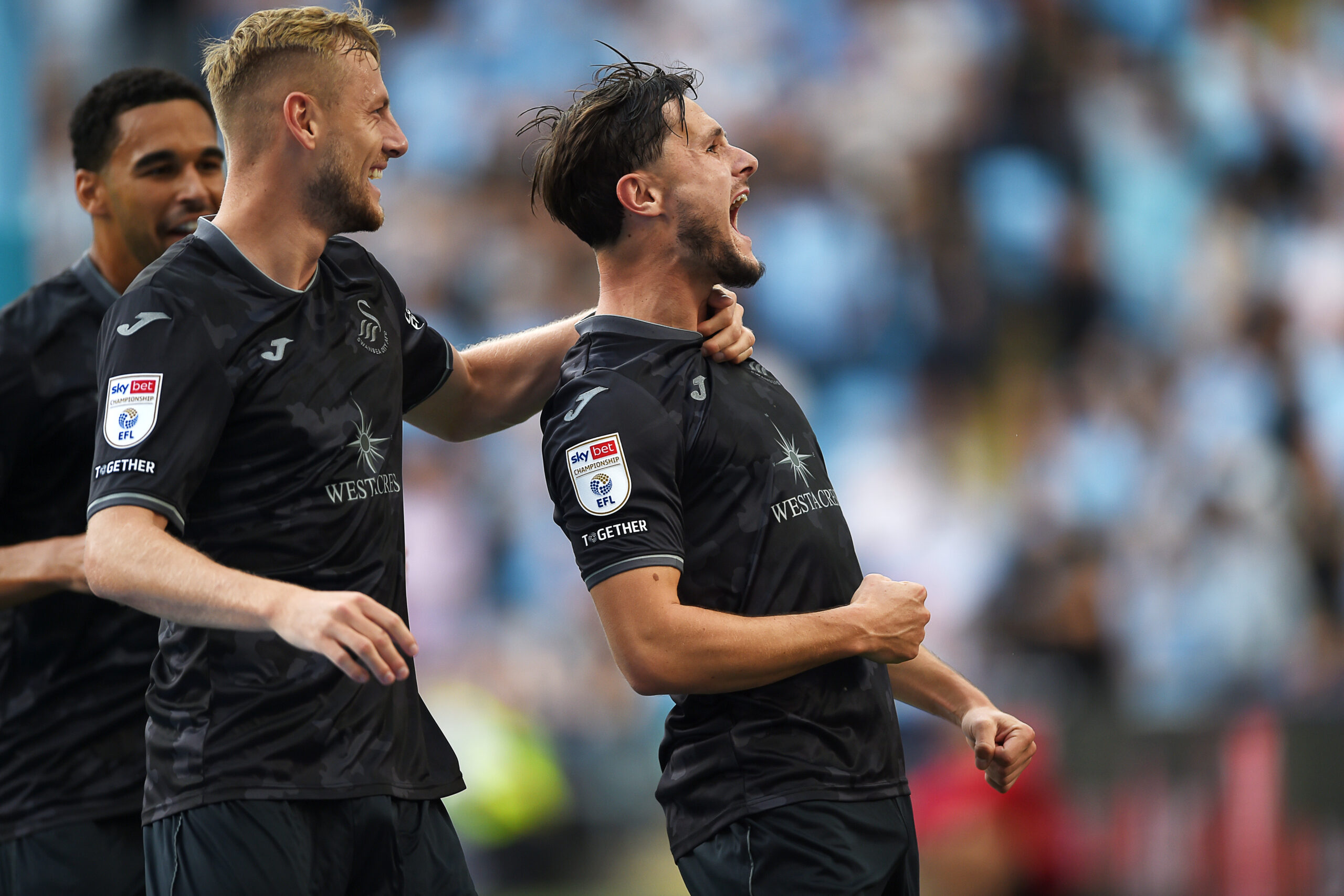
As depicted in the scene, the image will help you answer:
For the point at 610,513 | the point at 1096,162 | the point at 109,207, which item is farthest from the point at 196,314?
the point at 1096,162

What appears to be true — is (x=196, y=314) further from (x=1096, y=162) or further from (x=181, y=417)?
(x=1096, y=162)

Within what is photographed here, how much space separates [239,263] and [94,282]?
886mm

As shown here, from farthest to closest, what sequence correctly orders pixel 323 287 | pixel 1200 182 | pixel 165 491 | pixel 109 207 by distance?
pixel 1200 182
pixel 109 207
pixel 323 287
pixel 165 491

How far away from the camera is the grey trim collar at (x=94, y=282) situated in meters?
3.55

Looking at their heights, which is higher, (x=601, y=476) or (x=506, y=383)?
(x=506, y=383)

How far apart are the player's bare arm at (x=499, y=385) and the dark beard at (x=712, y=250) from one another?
0.32 meters

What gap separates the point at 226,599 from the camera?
243cm

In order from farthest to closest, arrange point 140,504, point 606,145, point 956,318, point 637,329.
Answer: point 956,318, point 606,145, point 637,329, point 140,504

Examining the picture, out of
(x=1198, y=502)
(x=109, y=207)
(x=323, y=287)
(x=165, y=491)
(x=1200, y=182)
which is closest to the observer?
(x=165, y=491)

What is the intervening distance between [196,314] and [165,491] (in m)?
0.37

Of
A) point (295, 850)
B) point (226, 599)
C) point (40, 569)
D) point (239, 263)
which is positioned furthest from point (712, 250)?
point (40, 569)

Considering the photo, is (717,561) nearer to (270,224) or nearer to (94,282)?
(270,224)

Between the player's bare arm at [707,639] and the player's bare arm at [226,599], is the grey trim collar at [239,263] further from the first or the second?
the player's bare arm at [707,639]

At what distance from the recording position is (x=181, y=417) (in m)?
2.67
